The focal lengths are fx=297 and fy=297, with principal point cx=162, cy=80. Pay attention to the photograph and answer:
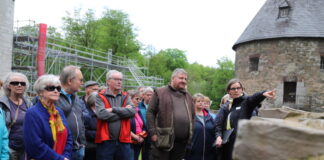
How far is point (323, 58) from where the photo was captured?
73.5ft

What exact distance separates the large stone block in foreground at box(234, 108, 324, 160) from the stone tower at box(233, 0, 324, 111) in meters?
22.4

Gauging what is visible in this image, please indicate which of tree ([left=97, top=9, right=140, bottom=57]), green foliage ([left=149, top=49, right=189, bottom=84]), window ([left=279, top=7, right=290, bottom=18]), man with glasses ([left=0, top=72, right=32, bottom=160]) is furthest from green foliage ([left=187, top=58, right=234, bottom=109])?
man with glasses ([left=0, top=72, right=32, bottom=160])

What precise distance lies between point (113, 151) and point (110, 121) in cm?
47

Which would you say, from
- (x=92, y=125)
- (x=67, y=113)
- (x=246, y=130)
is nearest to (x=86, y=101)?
(x=92, y=125)

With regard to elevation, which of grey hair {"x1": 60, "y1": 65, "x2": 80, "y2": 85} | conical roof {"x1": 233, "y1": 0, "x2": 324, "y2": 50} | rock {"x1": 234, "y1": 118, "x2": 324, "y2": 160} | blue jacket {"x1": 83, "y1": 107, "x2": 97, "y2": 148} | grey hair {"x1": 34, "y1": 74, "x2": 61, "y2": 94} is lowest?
blue jacket {"x1": 83, "y1": 107, "x2": 97, "y2": 148}

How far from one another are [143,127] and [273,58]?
19202mm

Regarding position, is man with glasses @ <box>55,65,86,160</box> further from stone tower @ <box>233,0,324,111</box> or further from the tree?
the tree

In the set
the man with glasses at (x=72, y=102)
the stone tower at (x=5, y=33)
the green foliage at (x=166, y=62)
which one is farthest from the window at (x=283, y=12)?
the green foliage at (x=166, y=62)

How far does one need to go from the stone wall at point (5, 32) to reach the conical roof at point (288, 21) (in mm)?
17337

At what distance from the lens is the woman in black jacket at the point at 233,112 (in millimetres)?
4246

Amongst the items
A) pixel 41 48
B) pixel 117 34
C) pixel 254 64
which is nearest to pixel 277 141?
pixel 41 48

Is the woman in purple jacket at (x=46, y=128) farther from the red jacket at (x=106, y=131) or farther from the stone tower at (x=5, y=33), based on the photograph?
the stone tower at (x=5, y=33)

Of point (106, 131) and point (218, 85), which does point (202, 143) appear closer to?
point (106, 131)

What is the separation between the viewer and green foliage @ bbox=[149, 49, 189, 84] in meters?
45.6
